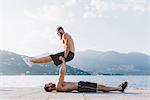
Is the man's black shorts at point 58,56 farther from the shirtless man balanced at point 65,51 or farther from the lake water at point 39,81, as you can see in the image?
the lake water at point 39,81

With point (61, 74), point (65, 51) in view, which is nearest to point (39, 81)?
point (65, 51)

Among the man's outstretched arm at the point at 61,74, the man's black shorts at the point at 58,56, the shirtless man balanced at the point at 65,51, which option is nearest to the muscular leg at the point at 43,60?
the shirtless man balanced at the point at 65,51

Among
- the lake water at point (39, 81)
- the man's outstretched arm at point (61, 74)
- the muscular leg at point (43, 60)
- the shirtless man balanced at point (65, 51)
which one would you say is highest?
the lake water at point (39, 81)

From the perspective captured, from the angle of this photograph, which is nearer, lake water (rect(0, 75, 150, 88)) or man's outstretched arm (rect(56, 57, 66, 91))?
man's outstretched arm (rect(56, 57, 66, 91))

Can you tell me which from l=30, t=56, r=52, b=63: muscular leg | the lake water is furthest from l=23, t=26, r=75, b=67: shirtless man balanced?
the lake water

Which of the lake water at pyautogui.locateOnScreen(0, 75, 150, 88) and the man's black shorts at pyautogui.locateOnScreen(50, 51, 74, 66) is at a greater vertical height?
the lake water at pyautogui.locateOnScreen(0, 75, 150, 88)

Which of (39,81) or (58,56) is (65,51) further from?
(39,81)

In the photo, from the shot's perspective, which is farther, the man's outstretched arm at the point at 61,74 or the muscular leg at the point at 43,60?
the muscular leg at the point at 43,60

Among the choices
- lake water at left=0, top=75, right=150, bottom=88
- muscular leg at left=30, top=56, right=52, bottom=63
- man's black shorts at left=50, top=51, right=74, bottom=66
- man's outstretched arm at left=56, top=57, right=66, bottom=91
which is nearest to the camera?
man's outstretched arm at left=56, top=57, right=66, bottom=91

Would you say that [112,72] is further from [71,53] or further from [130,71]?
[71,53]

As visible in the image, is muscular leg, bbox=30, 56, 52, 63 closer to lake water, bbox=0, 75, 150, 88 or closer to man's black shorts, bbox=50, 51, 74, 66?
man's black shorts, bbox=50, 51, 74, 66

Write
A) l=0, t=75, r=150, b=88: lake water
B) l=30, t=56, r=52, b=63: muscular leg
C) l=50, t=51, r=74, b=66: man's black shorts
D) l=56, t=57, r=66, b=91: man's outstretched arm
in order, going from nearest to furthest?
1. l=56, t=57, r=66, b=91: man's outstretched arm
2. l=50, t=51, r=74, b=66: man's black shorts
3. l=30, t=56, r=52, b=63: muscular leg
4. l=0, t=75, r=150, b=88: lake water

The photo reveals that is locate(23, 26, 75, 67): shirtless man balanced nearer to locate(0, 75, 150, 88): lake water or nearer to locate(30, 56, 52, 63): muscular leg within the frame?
locate(30, 56, 52, 63): muscular leg

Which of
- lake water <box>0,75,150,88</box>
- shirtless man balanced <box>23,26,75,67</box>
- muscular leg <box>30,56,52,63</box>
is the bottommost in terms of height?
muscular leg <box>30,56,52,63</box>
